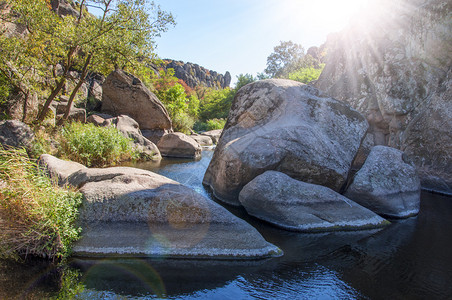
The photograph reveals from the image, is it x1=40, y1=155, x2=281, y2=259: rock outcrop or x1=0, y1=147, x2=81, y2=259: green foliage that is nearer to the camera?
x1=0, y1=147, x2=81, y2=259: green foliage

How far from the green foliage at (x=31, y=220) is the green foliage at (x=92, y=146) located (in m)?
7.16

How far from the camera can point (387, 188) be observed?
824cm

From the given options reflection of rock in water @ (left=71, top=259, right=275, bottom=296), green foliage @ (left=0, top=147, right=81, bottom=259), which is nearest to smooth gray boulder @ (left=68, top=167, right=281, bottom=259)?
reflection of rock in water @ (left=71, top=259, right=275, bottom=296)

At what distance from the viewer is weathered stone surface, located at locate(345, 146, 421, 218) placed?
8180mm

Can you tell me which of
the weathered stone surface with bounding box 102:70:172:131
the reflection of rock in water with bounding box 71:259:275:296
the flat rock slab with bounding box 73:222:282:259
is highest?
the weathered stone surface with bounding box 102:70:172:131

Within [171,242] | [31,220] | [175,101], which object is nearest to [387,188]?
[171,242]

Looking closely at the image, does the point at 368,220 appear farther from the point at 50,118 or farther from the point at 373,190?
the point at 50,118

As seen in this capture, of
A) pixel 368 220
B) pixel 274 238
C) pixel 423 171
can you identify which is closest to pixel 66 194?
pixel 274 238

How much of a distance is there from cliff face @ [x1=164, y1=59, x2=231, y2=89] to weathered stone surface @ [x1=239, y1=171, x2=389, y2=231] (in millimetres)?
75502

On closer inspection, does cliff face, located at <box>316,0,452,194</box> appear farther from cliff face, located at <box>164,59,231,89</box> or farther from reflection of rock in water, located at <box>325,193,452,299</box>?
cliff face, located at <box>164,59,231,89</box>

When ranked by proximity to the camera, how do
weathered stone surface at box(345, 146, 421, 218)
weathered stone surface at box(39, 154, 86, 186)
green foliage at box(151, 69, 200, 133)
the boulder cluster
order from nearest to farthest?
weathered stone surface at box(39, 154, 86, 186)
the boulder cluster
weathered stone surface at box(345, 146, 421, 218)
green foliage at box(151, 69, 200, 133)

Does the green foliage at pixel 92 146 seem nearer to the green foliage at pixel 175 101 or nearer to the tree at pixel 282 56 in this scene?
the green foliage at pixel 175 101

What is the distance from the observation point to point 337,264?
17.7ft

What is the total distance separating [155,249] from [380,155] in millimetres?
7453
